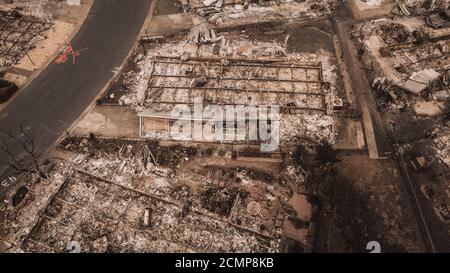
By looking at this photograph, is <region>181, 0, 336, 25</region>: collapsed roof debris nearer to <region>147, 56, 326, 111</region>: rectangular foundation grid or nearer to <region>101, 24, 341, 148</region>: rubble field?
<region>101, 24, 341, 148</region>: rubble field

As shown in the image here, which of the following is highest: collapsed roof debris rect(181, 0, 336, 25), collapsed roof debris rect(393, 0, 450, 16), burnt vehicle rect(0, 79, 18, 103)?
collapsed roof debris rect(393, 0, 450, 16)

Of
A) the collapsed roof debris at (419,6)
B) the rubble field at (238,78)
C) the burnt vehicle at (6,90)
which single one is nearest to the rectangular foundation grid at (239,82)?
the rubble field at (238,78)

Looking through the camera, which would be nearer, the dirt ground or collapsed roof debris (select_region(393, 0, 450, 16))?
the dirt ground

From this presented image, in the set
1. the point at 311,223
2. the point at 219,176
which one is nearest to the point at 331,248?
the point at 311,223

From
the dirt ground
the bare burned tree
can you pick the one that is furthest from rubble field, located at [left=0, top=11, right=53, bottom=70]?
the bare burned tree

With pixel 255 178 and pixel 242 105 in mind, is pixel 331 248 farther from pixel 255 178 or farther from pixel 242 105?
pixel 242 105

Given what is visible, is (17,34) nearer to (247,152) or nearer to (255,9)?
(255,9)
